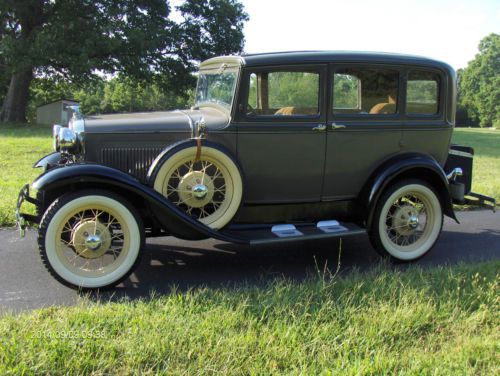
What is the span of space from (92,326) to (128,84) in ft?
82.3

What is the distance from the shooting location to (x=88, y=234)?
3467mm

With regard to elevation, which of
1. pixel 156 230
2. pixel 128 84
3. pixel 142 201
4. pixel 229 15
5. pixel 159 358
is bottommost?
pixel 159 358

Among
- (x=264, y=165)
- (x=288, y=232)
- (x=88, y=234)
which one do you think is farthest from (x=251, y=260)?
(x=88, y=234)

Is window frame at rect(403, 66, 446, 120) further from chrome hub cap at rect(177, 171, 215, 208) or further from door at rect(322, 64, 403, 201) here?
chrome hub cap at rect(177, 171, 215, 208)

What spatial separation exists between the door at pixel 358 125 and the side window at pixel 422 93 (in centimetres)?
15

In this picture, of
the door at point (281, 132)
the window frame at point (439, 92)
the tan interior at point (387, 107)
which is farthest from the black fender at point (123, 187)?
the window frame at point (439, 92)

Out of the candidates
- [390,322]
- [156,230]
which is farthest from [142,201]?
[390,322]

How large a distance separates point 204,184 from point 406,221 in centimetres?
205

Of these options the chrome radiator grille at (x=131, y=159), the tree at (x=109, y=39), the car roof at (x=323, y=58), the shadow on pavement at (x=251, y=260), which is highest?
the tree at (x=109, y=39)

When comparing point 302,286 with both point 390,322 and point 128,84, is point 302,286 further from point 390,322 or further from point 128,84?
point 128,84

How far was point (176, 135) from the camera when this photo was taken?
396cm

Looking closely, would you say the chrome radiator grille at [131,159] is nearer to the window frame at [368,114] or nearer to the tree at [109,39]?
the window frame at [368,114]

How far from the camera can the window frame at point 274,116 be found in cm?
402

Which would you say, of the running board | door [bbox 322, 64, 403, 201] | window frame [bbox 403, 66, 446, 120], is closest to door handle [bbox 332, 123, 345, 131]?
door [bbox 322, 64, 403, 201]
